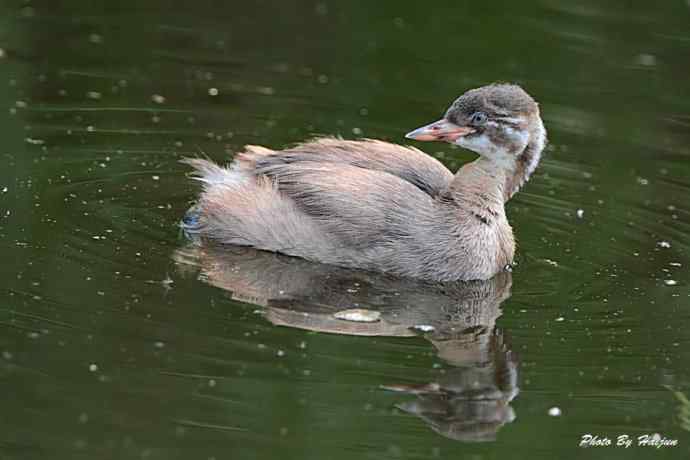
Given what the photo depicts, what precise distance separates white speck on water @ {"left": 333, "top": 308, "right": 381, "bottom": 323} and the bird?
0.69 metres

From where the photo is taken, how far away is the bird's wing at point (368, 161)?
8430mm

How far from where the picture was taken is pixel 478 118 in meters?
8.25

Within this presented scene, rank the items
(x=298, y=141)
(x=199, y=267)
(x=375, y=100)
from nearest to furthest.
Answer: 1. (x=199, y=267)
2. (x=298, y=141)
3. (x=375, y=100)

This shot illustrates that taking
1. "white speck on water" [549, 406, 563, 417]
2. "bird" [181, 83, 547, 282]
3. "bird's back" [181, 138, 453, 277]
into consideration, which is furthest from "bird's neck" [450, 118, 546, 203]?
"white speck on water" [549, 406, 563, 417]

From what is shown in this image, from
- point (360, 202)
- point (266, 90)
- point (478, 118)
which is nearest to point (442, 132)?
point (478, 118)

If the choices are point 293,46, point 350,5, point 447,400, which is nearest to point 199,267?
point 447,400

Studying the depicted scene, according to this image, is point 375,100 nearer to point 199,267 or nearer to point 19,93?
point 19,93

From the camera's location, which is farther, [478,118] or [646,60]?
[646,60]

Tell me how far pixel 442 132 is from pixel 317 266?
978mm

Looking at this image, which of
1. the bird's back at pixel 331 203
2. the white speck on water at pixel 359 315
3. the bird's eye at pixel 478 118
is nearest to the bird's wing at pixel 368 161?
the bird's back at pixel 331 203

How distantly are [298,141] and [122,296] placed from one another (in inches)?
115

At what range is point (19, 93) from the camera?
406 inches

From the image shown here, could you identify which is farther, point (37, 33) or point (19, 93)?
point (37, 33)

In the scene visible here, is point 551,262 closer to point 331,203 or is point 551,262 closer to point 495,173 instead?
point 495,173
